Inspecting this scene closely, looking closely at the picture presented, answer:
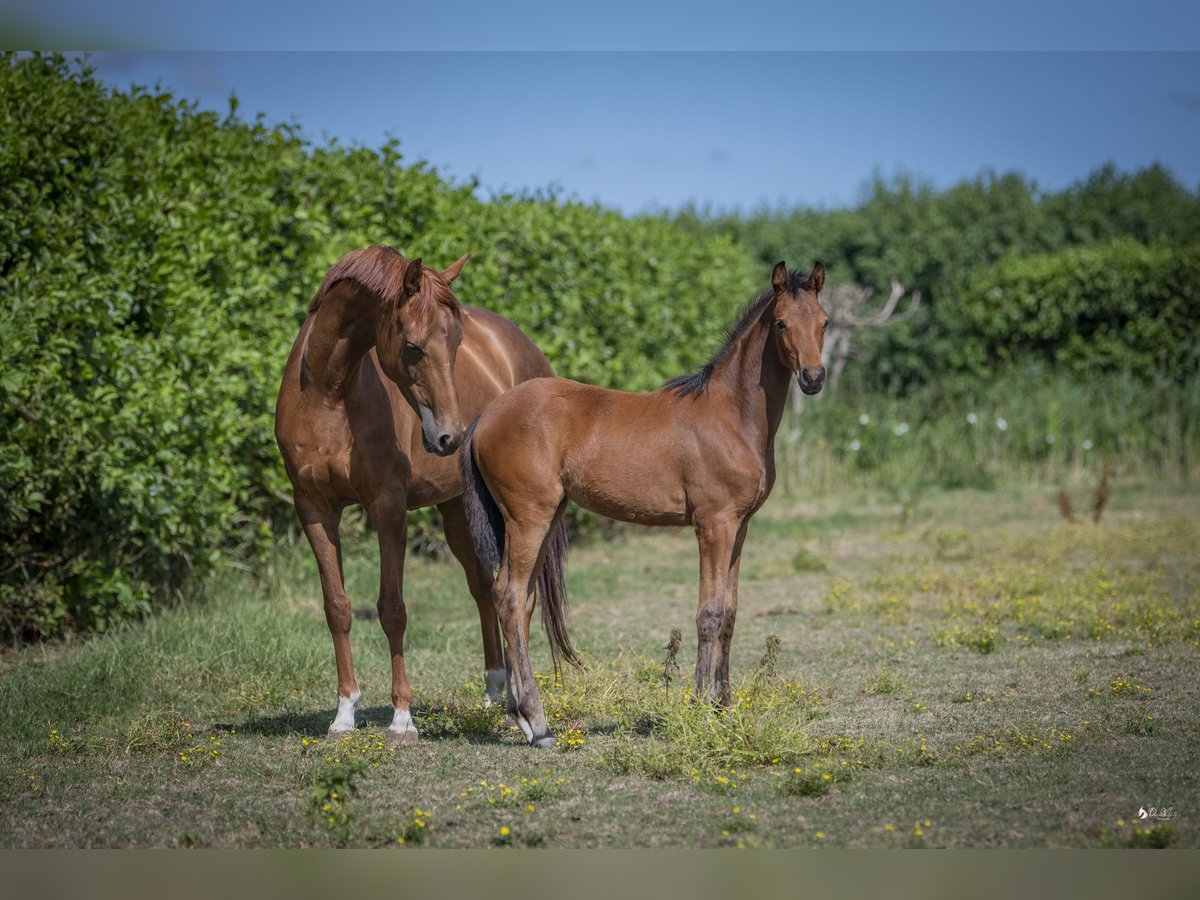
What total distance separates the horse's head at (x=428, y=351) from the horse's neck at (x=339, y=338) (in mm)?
266

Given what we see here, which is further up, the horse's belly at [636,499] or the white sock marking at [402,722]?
the horse's belly at [636,499]

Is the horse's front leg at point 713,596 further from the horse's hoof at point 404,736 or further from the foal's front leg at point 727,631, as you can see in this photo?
the horse's hoof at point 404,736

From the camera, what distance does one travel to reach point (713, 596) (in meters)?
5.53

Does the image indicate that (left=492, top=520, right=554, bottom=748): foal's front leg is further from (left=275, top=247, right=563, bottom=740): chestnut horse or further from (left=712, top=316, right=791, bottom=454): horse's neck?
(left=712, top=316, right=791, bottom=454): horse's neck

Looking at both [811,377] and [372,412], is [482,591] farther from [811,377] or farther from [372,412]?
[811,377]

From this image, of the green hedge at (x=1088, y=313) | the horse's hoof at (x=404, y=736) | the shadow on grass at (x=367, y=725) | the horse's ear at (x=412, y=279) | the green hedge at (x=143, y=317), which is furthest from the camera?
the green hedge at (x=1088, y=313)

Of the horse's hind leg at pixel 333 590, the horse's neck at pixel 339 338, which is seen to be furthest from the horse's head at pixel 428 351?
the horse's hind leg at pixel 333 590

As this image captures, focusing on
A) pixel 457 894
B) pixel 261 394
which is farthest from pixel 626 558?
pixel 457 894

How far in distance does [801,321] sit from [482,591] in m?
2.49

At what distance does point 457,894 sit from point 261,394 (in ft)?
18.3

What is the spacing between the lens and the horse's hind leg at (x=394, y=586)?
581cm

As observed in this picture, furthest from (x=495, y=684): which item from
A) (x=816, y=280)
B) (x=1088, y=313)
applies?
(x=1088, y=313)

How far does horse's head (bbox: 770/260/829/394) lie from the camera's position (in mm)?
5406

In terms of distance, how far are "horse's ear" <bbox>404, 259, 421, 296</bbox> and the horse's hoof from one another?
2117 millimetres
